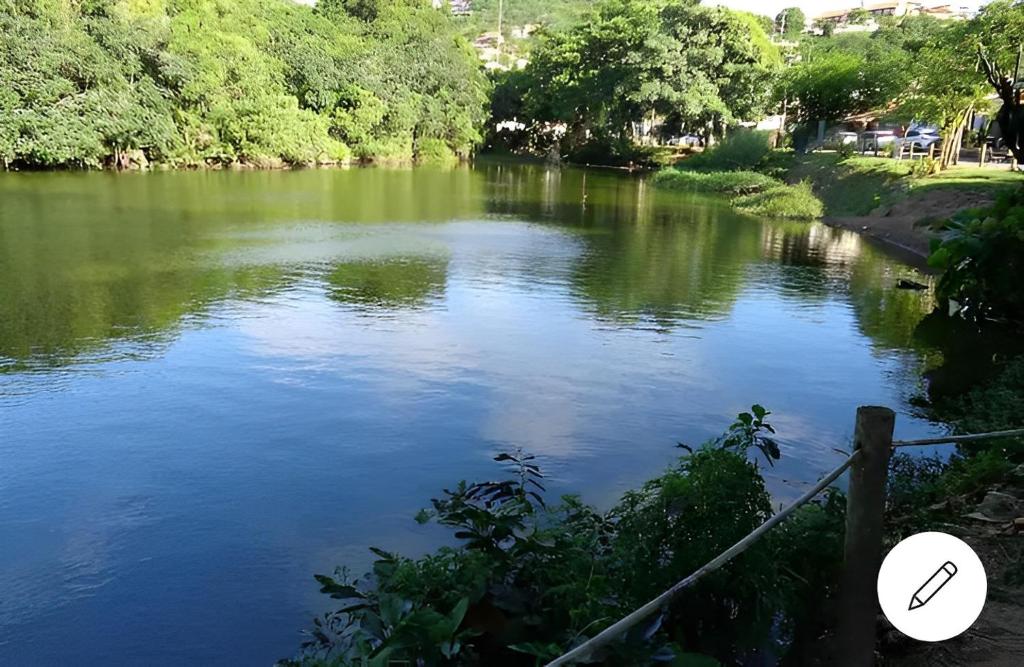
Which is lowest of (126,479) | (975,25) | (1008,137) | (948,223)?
(126,479)

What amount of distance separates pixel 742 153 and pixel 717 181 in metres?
3.77

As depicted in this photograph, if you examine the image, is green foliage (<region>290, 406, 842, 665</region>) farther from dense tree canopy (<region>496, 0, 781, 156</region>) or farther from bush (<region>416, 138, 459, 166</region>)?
bush (<region>416, 138, 459, 166</region>)

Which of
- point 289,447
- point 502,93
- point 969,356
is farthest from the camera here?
point 502,93

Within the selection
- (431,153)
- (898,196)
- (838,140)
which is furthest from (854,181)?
(431,153)

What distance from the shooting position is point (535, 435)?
7117 mm

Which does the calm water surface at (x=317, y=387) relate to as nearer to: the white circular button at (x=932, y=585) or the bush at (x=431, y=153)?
the white circular button at (x=932, y=585)

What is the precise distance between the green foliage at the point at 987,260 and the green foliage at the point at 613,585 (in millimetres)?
6975

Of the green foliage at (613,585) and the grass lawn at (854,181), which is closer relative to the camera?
the green foliage at (613,585)

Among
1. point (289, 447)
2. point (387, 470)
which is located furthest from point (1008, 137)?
point (289, 447)

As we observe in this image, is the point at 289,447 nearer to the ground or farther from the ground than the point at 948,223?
nearer to the ground

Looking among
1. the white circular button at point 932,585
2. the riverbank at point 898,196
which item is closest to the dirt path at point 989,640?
the white circular button at point 932,585

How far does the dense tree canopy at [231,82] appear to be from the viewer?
91.9ft

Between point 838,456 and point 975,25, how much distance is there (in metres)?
19.8

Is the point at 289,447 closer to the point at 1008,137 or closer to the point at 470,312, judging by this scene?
the point at 470,312
